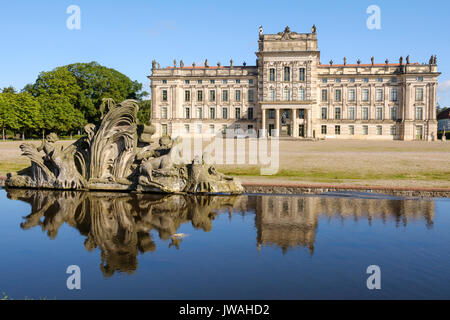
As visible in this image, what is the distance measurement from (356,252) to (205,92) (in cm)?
7335

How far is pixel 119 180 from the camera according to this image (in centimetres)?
1377

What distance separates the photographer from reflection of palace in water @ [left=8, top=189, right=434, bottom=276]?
24.8 feet

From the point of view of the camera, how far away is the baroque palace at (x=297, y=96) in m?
72.9

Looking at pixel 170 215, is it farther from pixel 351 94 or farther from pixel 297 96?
pixel 351 94

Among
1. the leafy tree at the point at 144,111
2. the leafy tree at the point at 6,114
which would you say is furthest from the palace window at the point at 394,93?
the leafy tree at the point at 6,114

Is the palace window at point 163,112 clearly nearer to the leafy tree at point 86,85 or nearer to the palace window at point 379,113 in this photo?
the leafy tree at point 86,85

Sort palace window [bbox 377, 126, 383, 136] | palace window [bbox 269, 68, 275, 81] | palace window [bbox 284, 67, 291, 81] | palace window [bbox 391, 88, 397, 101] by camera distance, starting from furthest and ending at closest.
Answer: palace window [bbox 377, 126, 383, 136]
palace window [bbox 391, 88, 397, 101]
palace window [bbox 269, 68, 275, 81]
palace window [bbox 284, 67, 291, 81]

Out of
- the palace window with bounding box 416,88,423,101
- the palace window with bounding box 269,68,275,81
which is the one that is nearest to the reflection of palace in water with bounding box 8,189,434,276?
the palace window with bounding box 269,68,275,81

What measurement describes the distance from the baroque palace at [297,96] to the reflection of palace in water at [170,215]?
5984cm

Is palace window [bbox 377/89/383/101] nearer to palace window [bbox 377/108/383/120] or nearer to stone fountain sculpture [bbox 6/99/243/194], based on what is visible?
palace window [bbox 377/108/383/120]

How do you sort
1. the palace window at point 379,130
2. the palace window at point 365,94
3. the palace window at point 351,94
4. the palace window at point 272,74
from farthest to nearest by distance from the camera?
the palace window at point 351,94 < the palace window at point 365,94 < the palace window at point 379,130 < the palace window at point 272,74

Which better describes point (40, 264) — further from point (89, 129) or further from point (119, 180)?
point (89, 129)

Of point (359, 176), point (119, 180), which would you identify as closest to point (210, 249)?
point (119, 180)

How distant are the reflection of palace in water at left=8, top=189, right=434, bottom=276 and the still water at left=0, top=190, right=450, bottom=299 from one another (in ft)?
0.09
